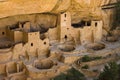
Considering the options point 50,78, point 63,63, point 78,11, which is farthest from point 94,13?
point 50,78

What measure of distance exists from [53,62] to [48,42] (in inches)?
49.0

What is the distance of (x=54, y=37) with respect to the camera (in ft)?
59.9

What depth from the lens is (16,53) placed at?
16406 millimetres

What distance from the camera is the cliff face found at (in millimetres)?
15887

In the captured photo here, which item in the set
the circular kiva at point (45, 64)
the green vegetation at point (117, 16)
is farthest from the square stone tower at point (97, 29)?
the circular kiva at point (45, 64)

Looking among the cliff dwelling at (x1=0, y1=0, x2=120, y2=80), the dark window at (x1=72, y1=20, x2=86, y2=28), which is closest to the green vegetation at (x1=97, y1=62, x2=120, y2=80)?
the cliff dwelling at (x1=0, y1=0, x2=120, y2=80)

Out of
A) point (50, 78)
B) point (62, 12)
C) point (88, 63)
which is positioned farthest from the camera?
point (62, 12)

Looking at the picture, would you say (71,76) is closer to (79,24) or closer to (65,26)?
(65,26)

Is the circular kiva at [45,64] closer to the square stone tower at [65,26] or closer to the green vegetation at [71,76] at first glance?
the green vegetation at [71,76]

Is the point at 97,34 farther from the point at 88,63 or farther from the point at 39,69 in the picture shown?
the point at 39,69

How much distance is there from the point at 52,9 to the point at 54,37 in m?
1.67

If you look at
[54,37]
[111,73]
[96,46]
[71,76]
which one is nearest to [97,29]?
[96,46]

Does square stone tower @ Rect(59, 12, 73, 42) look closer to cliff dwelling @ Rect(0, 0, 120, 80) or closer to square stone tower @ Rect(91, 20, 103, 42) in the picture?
cliff dwelling @ Rect(0, 0, 120, 80)

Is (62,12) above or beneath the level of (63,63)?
above
